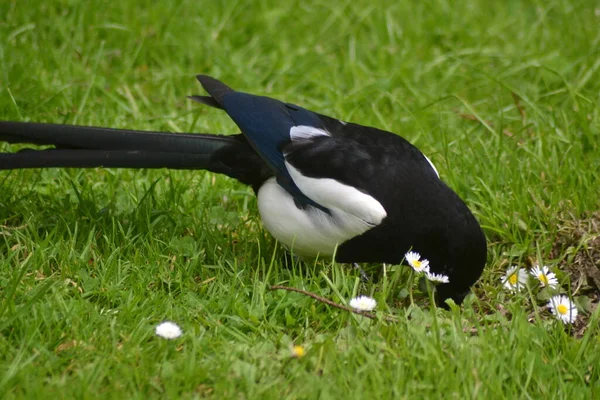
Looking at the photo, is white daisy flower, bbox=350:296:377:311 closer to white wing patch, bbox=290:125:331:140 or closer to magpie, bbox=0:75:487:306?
magpie, bbox=0:75:487:306

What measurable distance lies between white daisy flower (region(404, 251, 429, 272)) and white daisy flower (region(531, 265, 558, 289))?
0.36m

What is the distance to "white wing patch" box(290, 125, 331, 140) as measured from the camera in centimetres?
264

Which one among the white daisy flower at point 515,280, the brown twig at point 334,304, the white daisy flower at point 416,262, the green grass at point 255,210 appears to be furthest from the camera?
the white daisy flower at point 515,280

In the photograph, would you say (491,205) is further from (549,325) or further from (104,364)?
(104,364)

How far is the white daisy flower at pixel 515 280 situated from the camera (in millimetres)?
2568

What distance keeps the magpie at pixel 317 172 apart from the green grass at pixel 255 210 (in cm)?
12

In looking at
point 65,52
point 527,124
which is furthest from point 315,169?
point 65,52

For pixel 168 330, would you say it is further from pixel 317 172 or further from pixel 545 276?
pixel 545 276

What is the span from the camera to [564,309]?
2.36m

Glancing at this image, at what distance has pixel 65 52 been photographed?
12.6 ft

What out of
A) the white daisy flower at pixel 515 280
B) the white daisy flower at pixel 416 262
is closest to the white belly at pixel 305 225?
the white daisy flower at pixel 416 262

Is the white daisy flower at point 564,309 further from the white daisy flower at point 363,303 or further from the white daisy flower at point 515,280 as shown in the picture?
the white daisy flower at point 363,303

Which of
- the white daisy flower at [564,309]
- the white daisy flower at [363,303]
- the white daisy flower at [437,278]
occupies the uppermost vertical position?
the white daisy flower at [363,303]

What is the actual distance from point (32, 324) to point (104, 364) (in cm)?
25
